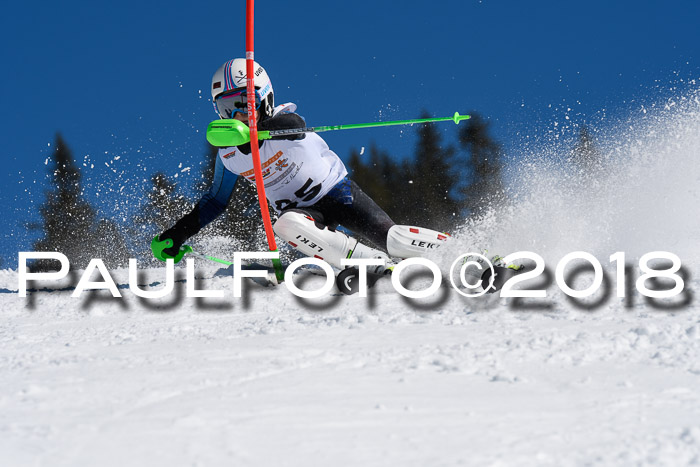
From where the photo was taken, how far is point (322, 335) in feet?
8.09

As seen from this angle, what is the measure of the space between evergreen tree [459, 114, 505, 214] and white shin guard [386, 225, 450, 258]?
60.7 ft

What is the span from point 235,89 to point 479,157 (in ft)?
64.6

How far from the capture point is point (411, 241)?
4.12m

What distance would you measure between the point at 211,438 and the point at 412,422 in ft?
1.50

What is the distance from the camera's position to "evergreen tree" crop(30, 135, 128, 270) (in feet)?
76.8

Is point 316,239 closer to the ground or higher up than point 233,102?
closer to the ground

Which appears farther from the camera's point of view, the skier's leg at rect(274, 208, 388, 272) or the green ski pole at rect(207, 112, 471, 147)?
the skier's leg at rect(274, 208, 388, 272)

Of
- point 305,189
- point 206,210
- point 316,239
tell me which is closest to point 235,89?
point 305,189

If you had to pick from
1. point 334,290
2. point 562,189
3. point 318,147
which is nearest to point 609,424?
point 334,290

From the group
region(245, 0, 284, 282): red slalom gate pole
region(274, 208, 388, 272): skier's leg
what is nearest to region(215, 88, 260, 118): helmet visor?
region(245, 0, 284, 282): red slalom gate pole
